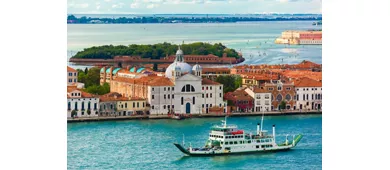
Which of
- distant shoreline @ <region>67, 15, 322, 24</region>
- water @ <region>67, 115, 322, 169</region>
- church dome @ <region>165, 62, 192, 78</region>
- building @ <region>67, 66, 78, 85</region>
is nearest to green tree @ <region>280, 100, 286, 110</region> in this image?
water @ <region>67, 115, 322, 169</region>

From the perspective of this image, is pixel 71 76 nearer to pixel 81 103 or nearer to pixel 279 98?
pixel 81 103

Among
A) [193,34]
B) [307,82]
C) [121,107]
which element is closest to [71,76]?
[121,107]

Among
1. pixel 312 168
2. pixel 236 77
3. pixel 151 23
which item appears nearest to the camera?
pixel 312 168

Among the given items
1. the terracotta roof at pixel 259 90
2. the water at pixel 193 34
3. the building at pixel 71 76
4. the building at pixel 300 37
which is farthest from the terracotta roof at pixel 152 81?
the building at pixel 300 37

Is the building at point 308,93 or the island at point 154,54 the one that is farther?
the building at point 308,93

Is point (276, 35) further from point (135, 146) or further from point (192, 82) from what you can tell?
point (135, 146)

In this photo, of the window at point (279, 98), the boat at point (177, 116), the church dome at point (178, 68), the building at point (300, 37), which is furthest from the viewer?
the window at point (279, 98)

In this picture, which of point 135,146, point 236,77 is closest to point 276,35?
point 236,77

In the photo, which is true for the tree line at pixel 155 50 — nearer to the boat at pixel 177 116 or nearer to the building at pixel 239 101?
the building at pixel 239 101
